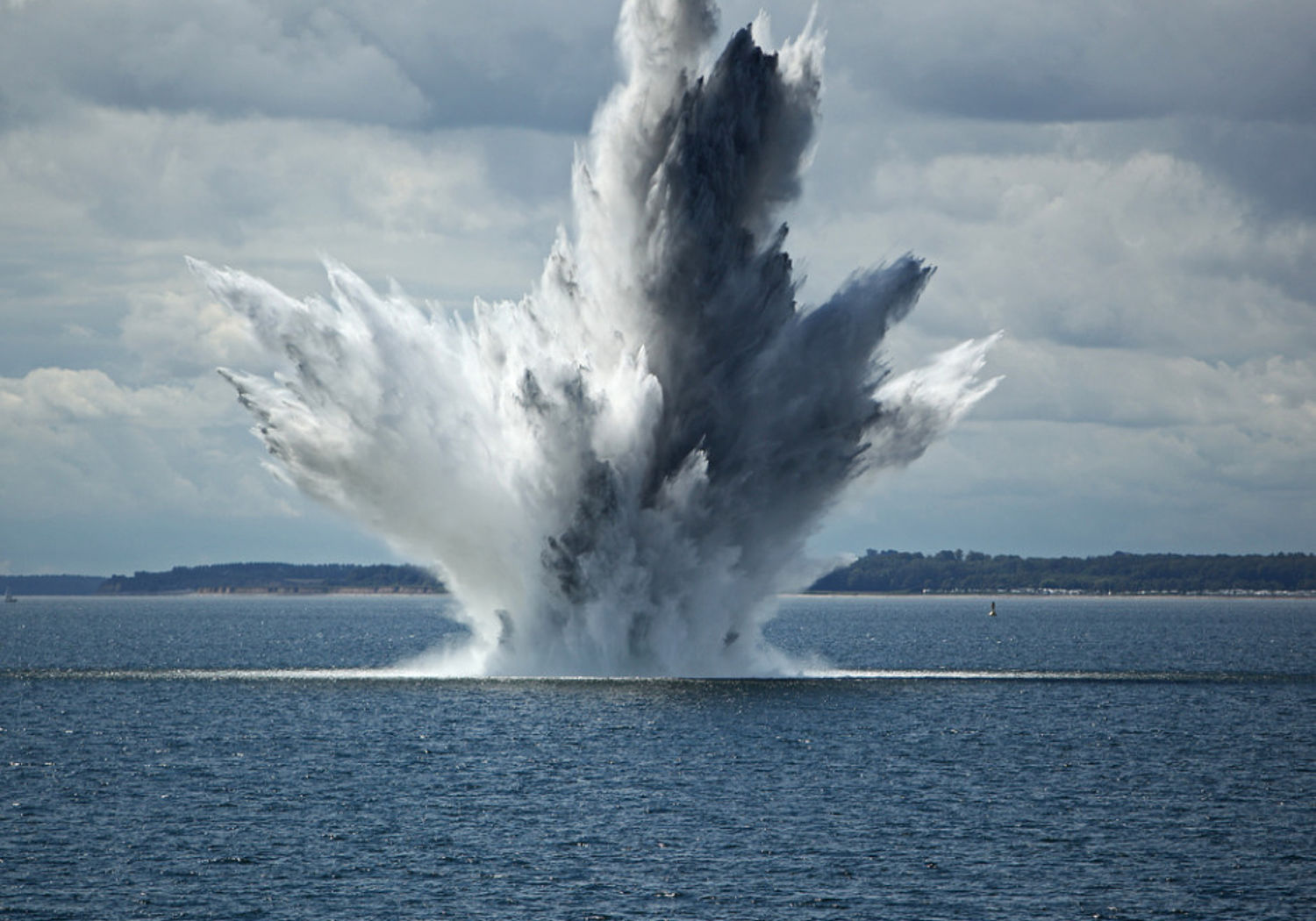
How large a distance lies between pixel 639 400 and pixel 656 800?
1227 inches

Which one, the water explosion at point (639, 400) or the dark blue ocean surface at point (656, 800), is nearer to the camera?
the dark blue ocean surface at point (656, 800)

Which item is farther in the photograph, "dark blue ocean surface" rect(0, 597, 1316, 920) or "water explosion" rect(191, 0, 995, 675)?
"water explosion" rect(191, 0, 995, 675)

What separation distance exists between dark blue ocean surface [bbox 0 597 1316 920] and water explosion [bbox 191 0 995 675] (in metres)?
6.18

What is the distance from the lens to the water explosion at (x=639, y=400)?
272ft

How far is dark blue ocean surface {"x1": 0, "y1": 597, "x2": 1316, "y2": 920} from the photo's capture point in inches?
1629

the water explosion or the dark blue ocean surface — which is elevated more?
the water explosion

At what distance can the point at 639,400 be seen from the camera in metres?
82.4

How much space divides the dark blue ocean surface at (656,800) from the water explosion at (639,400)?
20.3ft

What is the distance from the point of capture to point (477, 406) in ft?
290

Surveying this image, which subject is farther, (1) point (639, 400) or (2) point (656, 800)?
(1) point (639, 400)

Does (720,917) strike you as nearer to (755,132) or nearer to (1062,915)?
(1062,915)

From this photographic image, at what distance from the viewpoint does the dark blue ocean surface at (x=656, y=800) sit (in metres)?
41.4

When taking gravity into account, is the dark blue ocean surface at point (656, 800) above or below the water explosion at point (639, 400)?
below

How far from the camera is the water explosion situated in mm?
82812
